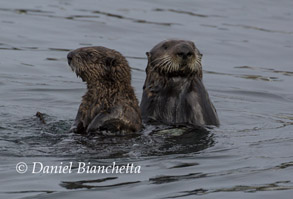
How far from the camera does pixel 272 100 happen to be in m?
9.80

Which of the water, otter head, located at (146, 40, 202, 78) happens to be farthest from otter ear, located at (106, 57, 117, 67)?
the water

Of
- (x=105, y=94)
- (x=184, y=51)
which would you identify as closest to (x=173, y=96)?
(x=184, y=51)

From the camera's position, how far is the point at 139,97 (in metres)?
9.77

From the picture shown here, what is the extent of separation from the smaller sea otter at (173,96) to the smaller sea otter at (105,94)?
555 millimetres

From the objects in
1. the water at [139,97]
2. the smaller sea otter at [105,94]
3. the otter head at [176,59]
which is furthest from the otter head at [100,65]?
the water at [139,97]

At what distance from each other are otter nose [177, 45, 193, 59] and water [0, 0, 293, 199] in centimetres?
80

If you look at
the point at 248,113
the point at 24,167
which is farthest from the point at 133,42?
the point at 24,167

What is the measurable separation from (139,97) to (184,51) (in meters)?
2.72

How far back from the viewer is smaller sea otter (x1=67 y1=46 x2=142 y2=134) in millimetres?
6926

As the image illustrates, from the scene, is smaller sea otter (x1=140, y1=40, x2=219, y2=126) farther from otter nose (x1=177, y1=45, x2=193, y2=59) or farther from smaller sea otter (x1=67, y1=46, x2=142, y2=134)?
smaller sea otter (x1=67, y1=46, x2=142, y2=134)

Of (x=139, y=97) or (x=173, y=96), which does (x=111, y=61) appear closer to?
(x=173, y=96)

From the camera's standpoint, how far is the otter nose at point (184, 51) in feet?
23.4

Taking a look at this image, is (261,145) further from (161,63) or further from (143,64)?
(143,64)

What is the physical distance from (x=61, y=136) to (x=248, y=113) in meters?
2.82
